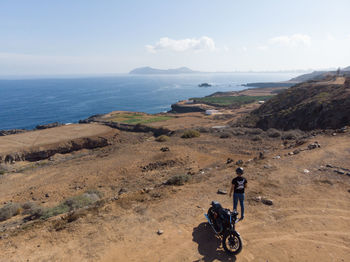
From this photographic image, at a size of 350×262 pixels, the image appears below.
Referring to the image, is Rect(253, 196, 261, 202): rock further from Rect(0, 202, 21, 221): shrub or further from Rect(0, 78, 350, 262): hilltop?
Rect(0, 202, 21, 221): shrub

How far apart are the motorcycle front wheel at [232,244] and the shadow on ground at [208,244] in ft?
0.49

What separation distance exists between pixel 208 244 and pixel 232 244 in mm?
716

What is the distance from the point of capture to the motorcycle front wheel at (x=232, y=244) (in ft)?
18.0

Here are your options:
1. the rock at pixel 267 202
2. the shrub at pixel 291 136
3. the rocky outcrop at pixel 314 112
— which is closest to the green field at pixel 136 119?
the rocky outcrop at pixel 314 112

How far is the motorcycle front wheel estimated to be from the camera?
5500mm

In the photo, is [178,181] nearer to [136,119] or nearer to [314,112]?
[314,112]

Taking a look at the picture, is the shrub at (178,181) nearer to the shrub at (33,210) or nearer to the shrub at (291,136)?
the shrub at (33,210)

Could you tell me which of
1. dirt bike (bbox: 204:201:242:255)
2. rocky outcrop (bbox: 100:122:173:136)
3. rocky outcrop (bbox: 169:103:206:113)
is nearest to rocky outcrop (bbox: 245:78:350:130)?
rocky outcrop (bbox: 100:122:173:136)

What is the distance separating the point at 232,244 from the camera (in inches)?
219

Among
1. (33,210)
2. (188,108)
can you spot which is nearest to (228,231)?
(33,210)

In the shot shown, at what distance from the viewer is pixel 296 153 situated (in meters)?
12.8

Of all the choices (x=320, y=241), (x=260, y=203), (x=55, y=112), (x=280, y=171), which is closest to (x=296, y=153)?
(x=280, y=171)

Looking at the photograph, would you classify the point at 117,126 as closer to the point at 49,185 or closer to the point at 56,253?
the point at 49,185

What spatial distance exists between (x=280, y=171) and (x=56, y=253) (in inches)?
377
